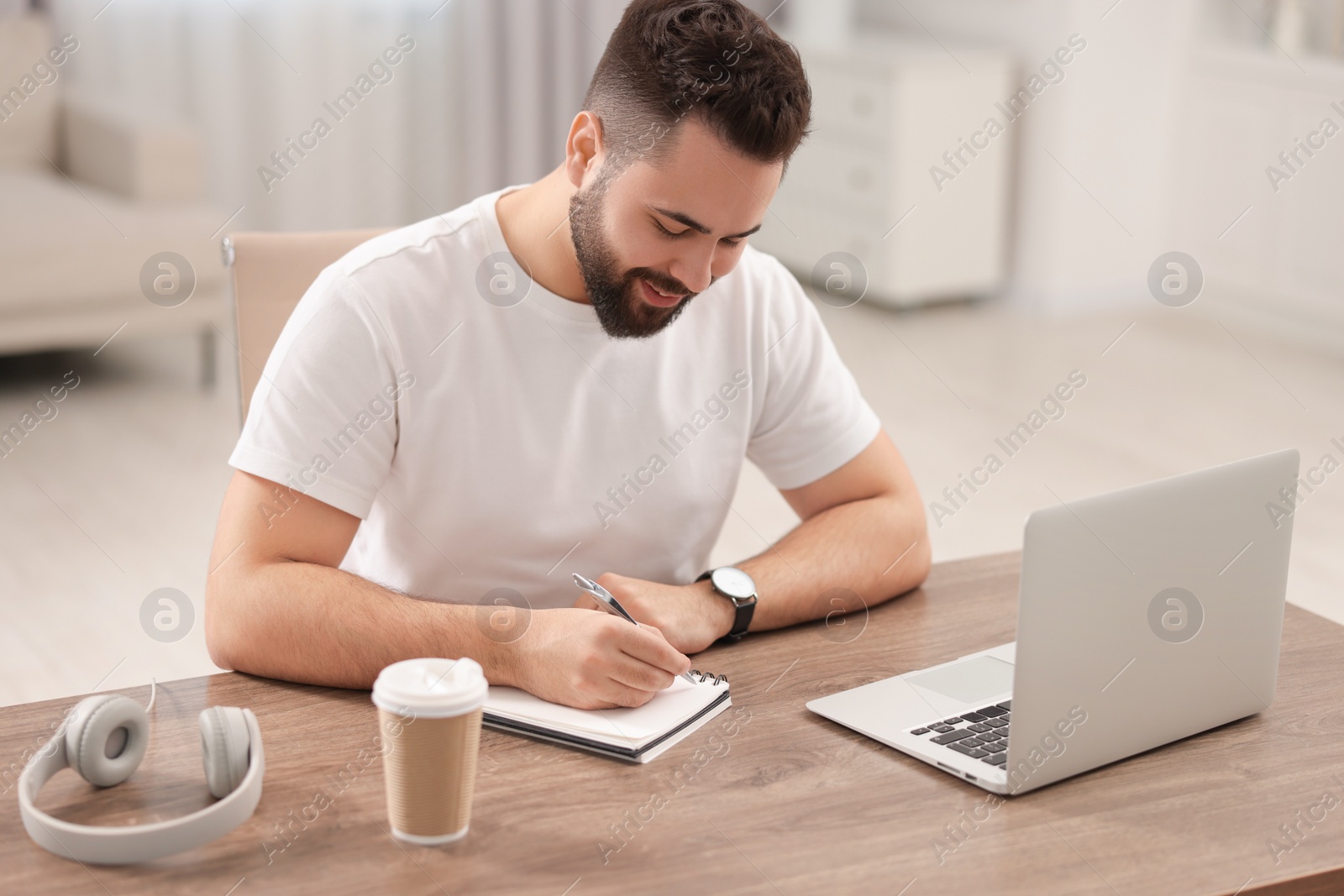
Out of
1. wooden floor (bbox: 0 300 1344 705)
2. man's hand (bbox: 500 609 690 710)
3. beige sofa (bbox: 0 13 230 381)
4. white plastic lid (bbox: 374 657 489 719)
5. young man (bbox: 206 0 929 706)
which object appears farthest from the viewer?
beige sofa (bbox: 0 13 230 381)

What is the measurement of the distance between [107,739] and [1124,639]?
0.75m

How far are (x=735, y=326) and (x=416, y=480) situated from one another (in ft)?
1.29

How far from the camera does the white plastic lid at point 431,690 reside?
937 mm

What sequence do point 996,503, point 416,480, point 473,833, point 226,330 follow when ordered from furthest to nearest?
point 226,330
point 996,503
point 416,480
point 473,833

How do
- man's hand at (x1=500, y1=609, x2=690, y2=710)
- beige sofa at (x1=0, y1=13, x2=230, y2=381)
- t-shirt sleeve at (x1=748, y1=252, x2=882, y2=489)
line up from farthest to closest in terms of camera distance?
beige sofa at (x1=0, y1=13, x2=230, y2=381) < t-shirt sleeve at (x1=748, y1=252, x2=882, y2=489) < man's hand at (x1=500, y1=609, x2=690, y2=710)

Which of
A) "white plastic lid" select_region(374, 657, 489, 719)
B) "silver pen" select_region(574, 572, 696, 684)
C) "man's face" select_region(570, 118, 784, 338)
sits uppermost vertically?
"man's face" select_region(570, 118, 784, 338)

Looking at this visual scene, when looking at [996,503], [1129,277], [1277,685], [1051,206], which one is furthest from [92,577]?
[1129,277]

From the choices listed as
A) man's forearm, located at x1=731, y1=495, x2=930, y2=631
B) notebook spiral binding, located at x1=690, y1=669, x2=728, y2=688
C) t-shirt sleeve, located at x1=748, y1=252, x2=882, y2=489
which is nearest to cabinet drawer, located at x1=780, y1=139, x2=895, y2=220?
t-shirt sleeve, located at x1=748, y1=252, x2=882, y2=489

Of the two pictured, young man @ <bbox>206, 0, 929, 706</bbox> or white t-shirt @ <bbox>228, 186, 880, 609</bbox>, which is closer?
young man @ <bbox>206, 0, 929, 706</bbox>

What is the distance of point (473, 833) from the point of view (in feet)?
3.29

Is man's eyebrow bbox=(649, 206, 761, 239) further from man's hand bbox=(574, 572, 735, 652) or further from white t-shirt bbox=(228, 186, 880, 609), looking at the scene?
man's hand bbox=(574, 572, 735, 652)

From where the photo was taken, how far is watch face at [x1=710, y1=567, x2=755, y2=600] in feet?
4.50

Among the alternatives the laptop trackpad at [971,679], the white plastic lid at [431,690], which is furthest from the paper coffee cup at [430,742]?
the laptop trackpad at [971,679]

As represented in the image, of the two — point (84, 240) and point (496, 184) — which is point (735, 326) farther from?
point (496, 184)
